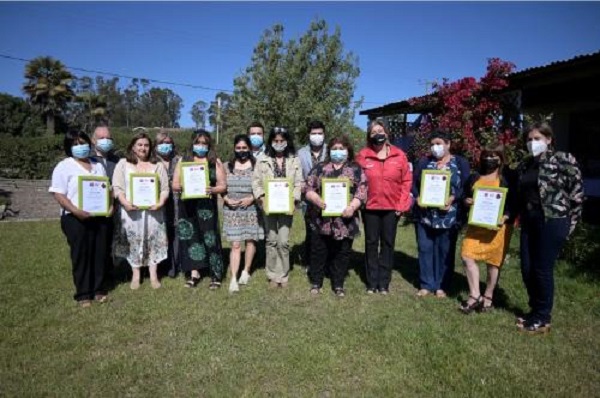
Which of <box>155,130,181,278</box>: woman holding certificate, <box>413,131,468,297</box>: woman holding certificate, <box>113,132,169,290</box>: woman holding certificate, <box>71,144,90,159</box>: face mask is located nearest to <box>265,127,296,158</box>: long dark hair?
<box>155,130,181,278</box>: woman holding certificate

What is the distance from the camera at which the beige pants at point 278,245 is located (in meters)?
5.75

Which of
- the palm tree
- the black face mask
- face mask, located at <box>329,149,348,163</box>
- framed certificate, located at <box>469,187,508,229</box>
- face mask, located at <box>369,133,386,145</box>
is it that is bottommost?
framed certificate, located at <box>469,187,508,229</box>

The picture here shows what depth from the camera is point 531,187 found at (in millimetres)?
4305

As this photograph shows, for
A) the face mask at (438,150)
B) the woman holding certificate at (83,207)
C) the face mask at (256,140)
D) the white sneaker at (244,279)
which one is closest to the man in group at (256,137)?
the face mask at (256,140)

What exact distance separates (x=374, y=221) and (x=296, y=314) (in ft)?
5.10

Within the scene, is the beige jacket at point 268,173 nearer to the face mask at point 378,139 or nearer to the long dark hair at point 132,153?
the face mask at point 378,139

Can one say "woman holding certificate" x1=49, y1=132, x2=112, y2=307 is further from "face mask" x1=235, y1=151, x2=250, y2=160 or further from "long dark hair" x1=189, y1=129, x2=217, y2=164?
"face mask" x1=235, y1=151, x2=250, y2=160

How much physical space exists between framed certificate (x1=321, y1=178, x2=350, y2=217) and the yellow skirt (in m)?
1.49

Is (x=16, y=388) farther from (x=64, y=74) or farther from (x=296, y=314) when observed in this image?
(x=64, y=74)

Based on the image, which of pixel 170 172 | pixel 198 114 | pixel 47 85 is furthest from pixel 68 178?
pixel 198 114

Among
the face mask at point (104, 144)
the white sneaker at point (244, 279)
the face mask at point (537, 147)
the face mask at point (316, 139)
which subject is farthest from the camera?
the white sneaker at point (244, 279)

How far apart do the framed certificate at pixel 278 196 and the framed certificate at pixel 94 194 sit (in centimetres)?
193

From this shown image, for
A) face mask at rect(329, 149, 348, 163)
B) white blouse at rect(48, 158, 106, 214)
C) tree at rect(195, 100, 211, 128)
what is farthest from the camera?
tree at rect(195, 100, 211, 128)

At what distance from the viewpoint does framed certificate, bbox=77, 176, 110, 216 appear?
16.1 ft
